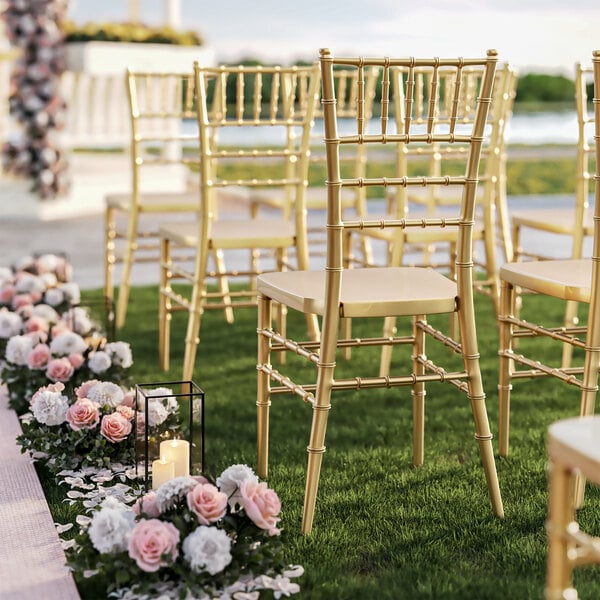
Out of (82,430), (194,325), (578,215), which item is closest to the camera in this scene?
(82,430)

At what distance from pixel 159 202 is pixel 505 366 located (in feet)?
5.73

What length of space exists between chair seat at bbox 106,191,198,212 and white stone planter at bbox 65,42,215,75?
3.49 m

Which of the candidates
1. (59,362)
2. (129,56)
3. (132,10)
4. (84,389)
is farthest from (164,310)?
(132,10)

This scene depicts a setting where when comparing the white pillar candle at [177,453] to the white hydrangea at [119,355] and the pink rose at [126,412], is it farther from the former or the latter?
the white hydrangea at [119,355]

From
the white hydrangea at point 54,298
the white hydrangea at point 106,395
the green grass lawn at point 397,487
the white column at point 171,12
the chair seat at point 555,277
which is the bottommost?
the green grass lawn at point 397,487

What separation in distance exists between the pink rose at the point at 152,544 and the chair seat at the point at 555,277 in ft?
3.40

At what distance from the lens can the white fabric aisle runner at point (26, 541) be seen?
205cm

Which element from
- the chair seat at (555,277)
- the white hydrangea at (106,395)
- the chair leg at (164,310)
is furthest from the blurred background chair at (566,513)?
the chair leg at (164,310)

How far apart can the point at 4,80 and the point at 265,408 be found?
22.1 feet

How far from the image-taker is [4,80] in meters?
8.73

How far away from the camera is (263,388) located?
2682 millimetres

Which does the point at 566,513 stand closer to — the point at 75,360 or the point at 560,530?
the point at 560,530

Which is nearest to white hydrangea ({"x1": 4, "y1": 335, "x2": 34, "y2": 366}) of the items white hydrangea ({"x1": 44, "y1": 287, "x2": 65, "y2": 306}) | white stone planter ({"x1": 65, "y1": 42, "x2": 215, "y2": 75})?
white hydrangea ({"x1": 44, "y1": 287, "x2": 65, "y2": 306})

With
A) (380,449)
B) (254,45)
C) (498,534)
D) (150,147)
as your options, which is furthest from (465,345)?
(254,45)
